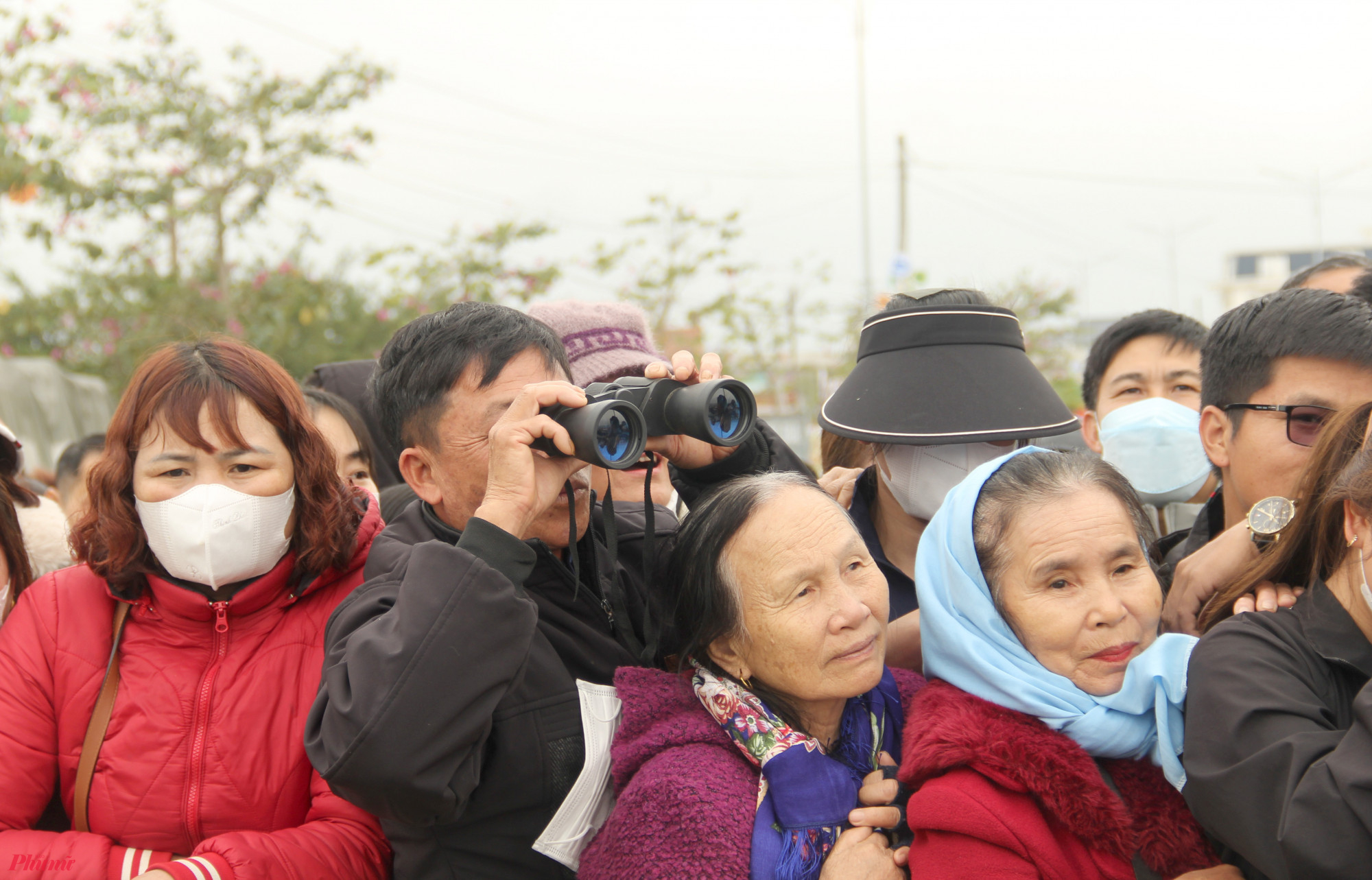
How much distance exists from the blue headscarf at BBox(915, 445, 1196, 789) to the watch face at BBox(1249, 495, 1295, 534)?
294 mm

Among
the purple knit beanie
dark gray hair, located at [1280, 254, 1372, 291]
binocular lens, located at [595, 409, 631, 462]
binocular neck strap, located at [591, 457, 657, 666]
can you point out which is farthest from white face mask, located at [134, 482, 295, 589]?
dark gray hair, located at [1280, 254, 1372, 291]

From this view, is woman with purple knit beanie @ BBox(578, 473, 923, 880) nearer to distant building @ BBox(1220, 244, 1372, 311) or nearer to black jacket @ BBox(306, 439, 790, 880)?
black jacket @ BBox(306, 439, 790, 880)

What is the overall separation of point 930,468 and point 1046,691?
2.41 ft

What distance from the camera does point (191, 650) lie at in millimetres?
2227

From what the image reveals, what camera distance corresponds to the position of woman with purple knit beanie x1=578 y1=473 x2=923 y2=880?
1.77m

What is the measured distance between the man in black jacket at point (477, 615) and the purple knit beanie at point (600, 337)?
57 cm

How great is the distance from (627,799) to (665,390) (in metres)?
0.82

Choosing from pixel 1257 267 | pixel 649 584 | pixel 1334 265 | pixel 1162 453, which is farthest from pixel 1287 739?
pixel 1257 267

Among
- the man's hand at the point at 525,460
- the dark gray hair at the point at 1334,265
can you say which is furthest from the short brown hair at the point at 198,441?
the dark gray hair at the point at 1334,265

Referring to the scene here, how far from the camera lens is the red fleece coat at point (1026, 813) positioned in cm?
172

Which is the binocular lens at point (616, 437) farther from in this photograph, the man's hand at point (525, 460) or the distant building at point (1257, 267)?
the distant building at point (1257, 267)

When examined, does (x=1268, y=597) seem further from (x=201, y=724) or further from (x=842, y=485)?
(x=201, y=724)

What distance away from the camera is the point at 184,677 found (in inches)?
85.7

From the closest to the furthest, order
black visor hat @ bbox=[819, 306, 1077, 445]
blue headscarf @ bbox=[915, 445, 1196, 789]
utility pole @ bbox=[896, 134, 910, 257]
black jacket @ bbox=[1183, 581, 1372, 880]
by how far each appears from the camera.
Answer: black jacket @ bbox=[1183, 581, 1372, 880], blue headscarf @ bbox=[915, 445, 1196, 789], black visor hat @ bbox=[819, 306, 1077, 445], utility pole @ bbox=[896, 134, 910, 257]
